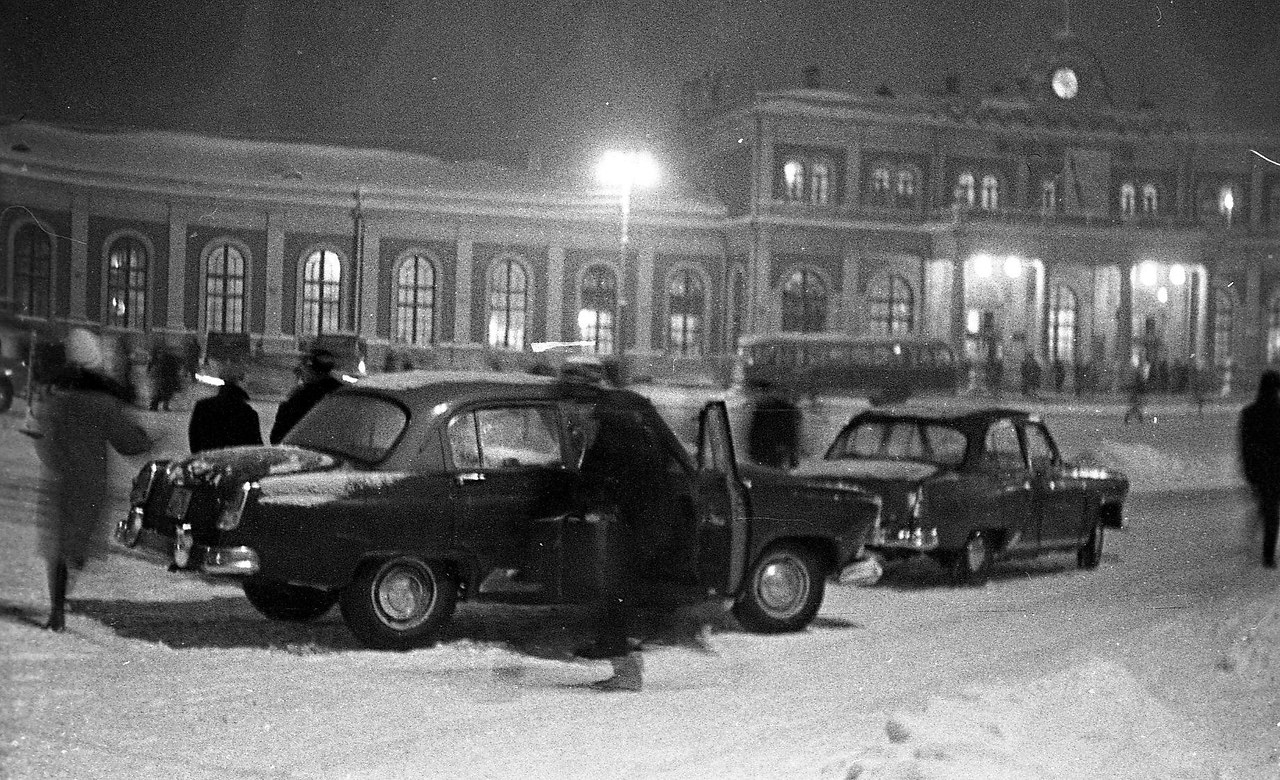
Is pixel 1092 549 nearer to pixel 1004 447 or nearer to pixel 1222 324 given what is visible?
pixel 1004 447

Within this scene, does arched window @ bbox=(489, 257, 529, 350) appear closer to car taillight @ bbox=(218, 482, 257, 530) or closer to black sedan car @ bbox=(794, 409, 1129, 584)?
car taillight @ bbox=(218, 482, 257, 530)

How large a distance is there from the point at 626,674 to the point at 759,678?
17.6 inches

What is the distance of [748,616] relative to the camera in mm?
5180

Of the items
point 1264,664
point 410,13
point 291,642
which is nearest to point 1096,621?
point 1264,664

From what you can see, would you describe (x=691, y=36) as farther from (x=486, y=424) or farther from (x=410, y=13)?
(x=486, y=424)

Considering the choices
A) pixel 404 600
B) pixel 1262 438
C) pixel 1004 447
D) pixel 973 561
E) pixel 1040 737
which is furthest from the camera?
pixel 973 561

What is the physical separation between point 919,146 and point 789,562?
162 centimetres

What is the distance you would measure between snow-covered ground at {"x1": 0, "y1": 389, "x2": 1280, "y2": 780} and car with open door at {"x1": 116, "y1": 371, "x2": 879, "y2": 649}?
8.0 inches

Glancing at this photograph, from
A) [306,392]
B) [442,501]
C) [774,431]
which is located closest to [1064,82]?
[774,431]

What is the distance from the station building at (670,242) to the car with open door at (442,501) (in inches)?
13.1

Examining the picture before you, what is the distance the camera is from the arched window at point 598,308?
426 centimetres

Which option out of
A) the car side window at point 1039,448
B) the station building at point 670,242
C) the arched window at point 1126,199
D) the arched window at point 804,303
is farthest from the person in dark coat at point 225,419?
the arched window at point 1126,199

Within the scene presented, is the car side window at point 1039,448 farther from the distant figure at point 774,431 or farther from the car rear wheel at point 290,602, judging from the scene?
the car rear wheel at point 290,602

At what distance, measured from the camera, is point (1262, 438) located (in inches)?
211
